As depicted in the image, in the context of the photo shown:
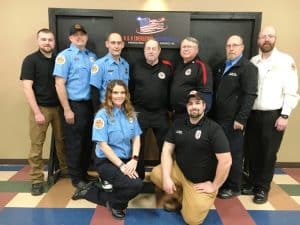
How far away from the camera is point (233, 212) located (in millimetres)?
3088

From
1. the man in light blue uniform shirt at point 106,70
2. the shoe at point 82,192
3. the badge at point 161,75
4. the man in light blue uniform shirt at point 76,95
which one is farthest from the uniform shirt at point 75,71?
the shoe at point 82,192

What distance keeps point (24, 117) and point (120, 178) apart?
2.12 metres

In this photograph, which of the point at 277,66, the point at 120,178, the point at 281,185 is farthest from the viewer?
the point at 281,185

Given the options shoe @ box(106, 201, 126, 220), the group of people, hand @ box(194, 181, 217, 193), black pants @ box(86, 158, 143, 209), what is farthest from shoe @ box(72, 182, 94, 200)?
hand @ box(194, 181, 217, 193)

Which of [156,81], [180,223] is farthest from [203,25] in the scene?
[180,223]

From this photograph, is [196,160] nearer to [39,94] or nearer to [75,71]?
[75,71]

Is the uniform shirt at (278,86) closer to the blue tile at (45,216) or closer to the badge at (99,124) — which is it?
the badge at (99,124)

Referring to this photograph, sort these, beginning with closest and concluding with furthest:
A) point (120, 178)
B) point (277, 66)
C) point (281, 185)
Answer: point (120, 178)
point (277, 66)
point (281, 185)

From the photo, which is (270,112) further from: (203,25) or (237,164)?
(203,25)

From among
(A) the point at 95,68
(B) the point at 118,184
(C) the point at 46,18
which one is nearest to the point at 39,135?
(A) the point at 95,68

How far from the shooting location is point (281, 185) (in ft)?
12.5

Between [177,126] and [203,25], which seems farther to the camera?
[203,25]

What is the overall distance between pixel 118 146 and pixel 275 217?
1638 millimetres

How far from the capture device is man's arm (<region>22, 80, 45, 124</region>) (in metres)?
3.25
